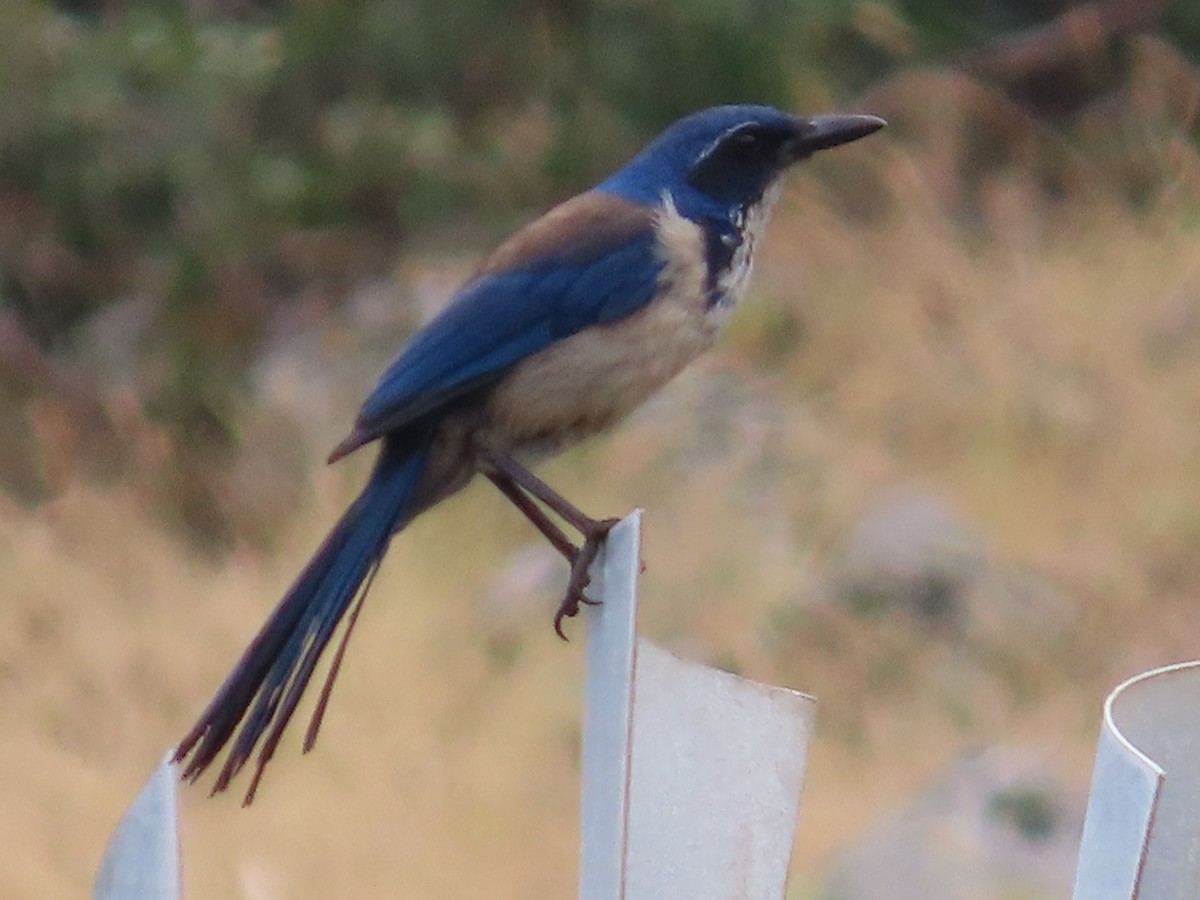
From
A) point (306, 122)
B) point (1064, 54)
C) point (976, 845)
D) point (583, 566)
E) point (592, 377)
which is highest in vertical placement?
point (306, 122)

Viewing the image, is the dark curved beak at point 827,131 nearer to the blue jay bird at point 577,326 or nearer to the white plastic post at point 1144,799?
the blue jay bird at point 577,326

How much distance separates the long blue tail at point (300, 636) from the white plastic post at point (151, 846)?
0.12 meters

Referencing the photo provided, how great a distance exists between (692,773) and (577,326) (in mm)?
1183

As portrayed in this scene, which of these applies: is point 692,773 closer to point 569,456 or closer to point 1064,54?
→ point 569,456

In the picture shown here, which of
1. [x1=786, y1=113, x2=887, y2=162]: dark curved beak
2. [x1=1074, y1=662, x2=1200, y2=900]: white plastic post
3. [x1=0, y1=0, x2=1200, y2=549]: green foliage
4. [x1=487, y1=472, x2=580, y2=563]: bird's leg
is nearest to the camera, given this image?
[x1=1074, y1=662, x2=1200, y2=900]: white plastic post

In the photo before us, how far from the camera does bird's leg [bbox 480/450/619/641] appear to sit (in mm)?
2082

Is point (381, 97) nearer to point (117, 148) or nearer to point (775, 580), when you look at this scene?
point (117, 148)

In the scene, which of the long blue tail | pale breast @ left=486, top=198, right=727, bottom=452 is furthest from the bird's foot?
pale breast @ left=486, top=198, right=727, bottom=452

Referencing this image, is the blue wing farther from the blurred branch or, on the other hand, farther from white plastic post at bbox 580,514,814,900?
the blurred branch

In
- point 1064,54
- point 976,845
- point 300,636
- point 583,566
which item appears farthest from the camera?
point 1064,54

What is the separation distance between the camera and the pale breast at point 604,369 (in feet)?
7.84

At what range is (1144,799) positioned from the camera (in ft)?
3.59

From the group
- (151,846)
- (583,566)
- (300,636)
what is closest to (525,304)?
(583,566)

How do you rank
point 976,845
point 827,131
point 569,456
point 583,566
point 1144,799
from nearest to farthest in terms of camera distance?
point 1144,799 → point 583,566 → point 827,131 → point 976,845 → point 569,456
